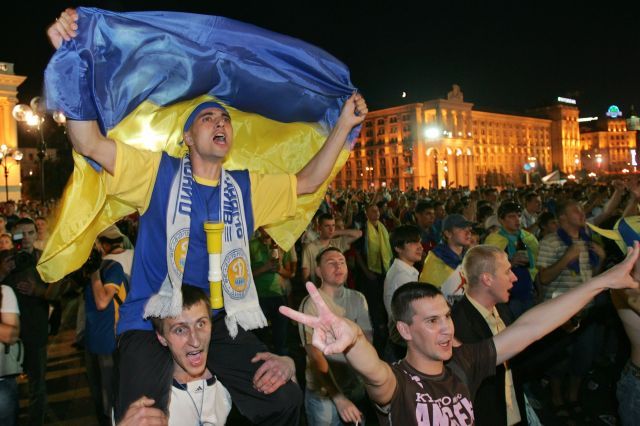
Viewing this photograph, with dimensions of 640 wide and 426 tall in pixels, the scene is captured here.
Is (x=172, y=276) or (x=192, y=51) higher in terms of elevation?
(x=192, y=51)

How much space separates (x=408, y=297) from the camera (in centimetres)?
349

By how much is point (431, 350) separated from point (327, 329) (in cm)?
97

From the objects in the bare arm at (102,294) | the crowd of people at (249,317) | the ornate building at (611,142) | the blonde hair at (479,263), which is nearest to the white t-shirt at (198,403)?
the crowd of people at (249,317)

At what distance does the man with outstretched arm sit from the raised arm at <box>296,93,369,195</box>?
1061 millimetres

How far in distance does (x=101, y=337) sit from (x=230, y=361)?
11.0ft

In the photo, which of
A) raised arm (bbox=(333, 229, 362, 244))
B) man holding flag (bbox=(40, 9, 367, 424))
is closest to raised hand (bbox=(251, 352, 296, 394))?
man holding flag (bbox=(40, 9, 367, 424))

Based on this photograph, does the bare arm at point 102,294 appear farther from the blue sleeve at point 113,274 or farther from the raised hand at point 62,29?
the raised hand at point 62,29

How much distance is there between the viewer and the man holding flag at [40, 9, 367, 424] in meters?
3.10

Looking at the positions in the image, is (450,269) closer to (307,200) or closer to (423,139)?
(307,200)

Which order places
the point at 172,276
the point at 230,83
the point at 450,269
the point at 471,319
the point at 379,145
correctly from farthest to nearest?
the point at 379,145 < the point at 450,269 < the point at 471,319 < the point at 230,83 < the point at 172,276

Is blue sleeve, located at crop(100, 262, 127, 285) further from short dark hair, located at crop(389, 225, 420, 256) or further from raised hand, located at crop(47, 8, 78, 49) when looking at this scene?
raised hand, located at crop(47, 8, 78, 49)

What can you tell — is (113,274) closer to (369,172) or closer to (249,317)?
(249,317)

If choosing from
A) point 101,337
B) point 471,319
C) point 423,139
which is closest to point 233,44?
point 471,319

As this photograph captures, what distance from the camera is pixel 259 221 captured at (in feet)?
12.7
